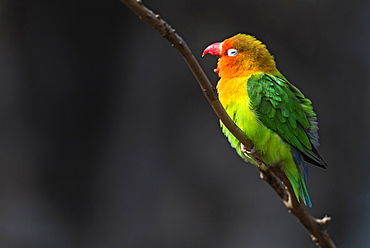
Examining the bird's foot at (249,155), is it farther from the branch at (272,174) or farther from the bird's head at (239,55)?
the bird's head at (239,55)

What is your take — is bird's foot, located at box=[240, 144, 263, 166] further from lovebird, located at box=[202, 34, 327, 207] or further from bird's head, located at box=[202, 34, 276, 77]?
bird's head, located at box=[202, 34, 276, 77]

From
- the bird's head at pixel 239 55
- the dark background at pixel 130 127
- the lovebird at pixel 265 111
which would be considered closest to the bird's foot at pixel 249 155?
the lovebird at pixel 265 111

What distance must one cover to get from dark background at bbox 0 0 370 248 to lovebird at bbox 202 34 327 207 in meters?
1.86

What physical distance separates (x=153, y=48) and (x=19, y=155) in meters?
1.28

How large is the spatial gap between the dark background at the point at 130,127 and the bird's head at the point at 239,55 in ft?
6.04

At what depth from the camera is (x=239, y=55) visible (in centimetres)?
209

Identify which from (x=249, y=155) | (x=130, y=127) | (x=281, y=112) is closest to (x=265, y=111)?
(x=281, y=112)

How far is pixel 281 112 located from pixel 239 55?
0.29 meters

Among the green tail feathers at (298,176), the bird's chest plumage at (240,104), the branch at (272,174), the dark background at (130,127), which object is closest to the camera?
the branch at (272,174)

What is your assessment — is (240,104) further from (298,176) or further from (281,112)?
(298,176)

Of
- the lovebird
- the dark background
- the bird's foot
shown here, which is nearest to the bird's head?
the lovebird

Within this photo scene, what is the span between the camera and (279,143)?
2.02 m

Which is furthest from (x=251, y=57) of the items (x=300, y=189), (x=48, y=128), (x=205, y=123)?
(x=48, y=128)

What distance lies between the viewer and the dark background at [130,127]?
3.82 m
